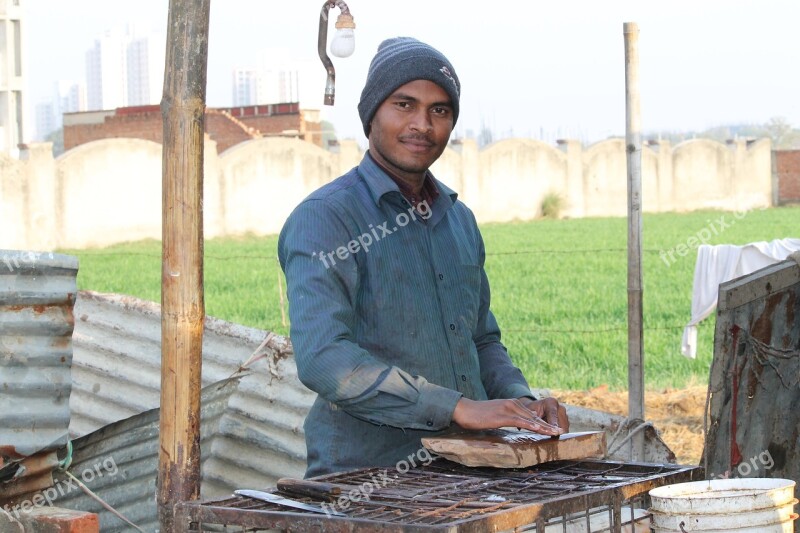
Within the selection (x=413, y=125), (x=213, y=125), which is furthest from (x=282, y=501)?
(x=213, y=125)

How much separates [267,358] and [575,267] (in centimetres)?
1503

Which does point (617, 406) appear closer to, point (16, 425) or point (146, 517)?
point (146, 517)

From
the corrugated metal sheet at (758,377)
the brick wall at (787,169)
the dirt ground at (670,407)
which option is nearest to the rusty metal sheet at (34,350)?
the corrugated metal sheet at (758,377)

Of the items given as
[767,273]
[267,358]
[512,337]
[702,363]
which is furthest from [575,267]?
[767,273]

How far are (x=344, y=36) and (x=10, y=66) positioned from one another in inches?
1151

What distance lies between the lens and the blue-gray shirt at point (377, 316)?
257 centimetres

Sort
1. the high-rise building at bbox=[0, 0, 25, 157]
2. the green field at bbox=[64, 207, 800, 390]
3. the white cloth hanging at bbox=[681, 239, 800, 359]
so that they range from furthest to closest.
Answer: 1. the high-rise building at bbox=[0, 0, 25, 157]
2. the green field at bbox=[64, 207, 800, 390]
3. the white cloth hanging at bbox=[681, 239, 800, 359]

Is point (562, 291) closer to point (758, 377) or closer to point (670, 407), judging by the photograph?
point (670, 407)

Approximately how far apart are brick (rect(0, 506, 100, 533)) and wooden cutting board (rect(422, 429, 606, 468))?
157cm

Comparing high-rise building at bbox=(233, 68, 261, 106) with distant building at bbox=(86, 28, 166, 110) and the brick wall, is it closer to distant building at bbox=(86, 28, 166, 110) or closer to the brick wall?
distant building at bbox=(86, 28, 166, 110)

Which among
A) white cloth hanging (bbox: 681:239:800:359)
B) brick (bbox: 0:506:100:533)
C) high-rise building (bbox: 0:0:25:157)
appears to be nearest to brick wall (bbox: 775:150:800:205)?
high-rise building (bbox: 0:0:25:157)

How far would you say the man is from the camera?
2570 millimetres

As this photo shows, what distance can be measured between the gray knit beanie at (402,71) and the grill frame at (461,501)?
0.94m

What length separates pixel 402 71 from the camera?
9.31ft
